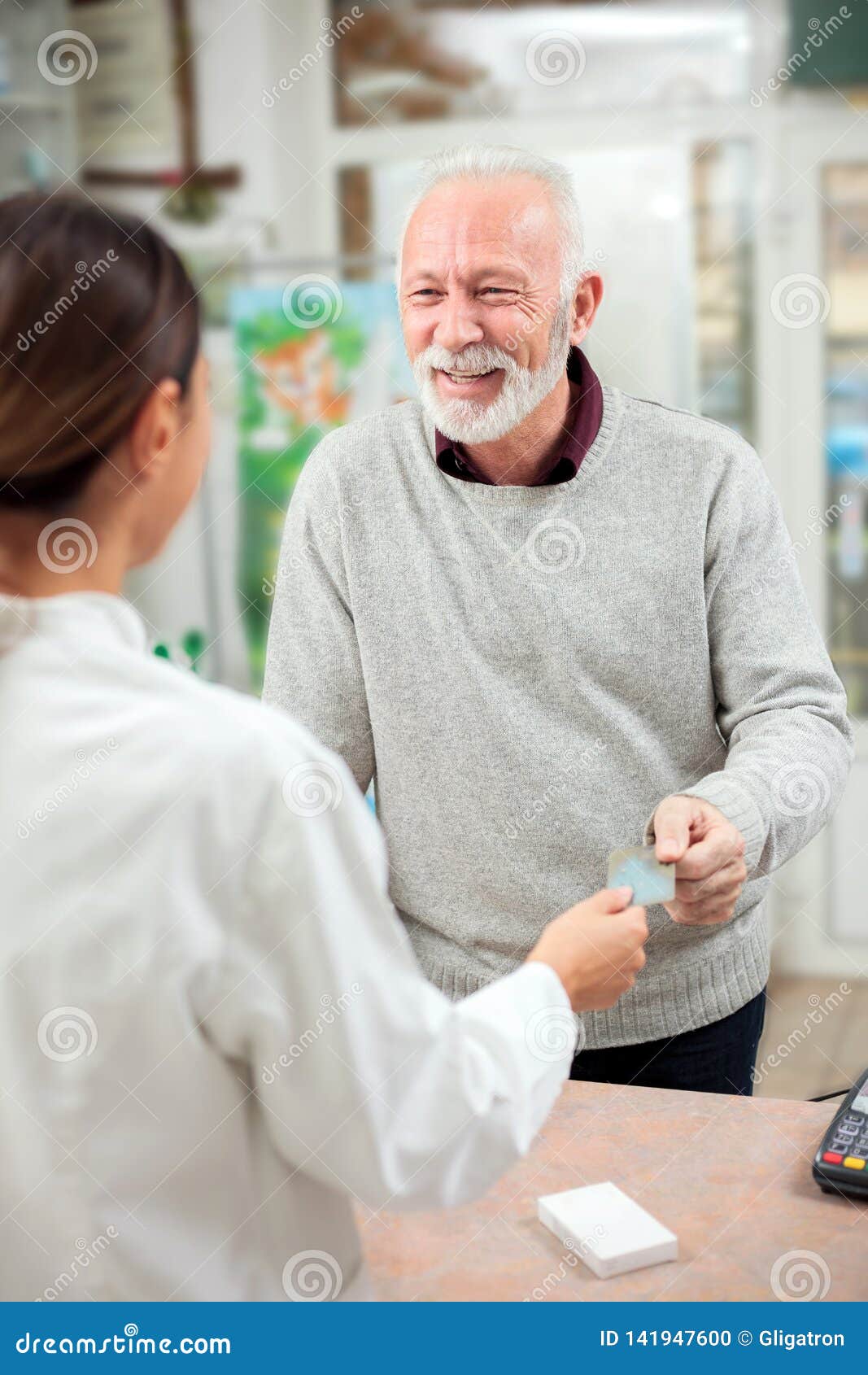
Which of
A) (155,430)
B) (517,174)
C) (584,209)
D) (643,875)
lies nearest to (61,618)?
(155,430)

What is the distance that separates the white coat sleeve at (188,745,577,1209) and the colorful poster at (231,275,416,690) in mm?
3066

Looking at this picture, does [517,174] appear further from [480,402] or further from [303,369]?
[303,369]

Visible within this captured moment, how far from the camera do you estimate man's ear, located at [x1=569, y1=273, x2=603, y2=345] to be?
5.60 feet

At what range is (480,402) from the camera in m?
1.60

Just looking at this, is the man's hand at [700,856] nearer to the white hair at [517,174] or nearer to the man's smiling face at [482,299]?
the man's smiling face at [482,299]

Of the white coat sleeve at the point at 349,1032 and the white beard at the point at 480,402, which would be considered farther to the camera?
the white beard at the point at 480,402

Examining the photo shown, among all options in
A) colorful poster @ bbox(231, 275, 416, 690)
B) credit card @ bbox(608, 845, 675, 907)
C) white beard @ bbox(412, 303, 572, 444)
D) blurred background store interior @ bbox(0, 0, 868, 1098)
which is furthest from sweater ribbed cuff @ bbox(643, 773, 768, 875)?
colorful poster @ bbox(231, 275, 416, 690)

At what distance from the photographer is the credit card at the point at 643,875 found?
124 cm

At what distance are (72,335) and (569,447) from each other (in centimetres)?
96

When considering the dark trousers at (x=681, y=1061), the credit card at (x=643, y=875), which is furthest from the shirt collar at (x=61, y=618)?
the dark trousers at (x=681, y=1061)

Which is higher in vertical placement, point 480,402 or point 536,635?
point 480,402

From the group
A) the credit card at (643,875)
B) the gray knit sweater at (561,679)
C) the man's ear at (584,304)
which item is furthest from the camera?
the man's ear at (584,304)

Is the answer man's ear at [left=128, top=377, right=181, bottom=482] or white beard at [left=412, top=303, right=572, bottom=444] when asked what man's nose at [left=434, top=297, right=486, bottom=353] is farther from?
man's ear at [left=128, top=377, right=181, bottom=482]

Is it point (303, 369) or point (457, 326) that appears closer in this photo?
point (457, 326)
